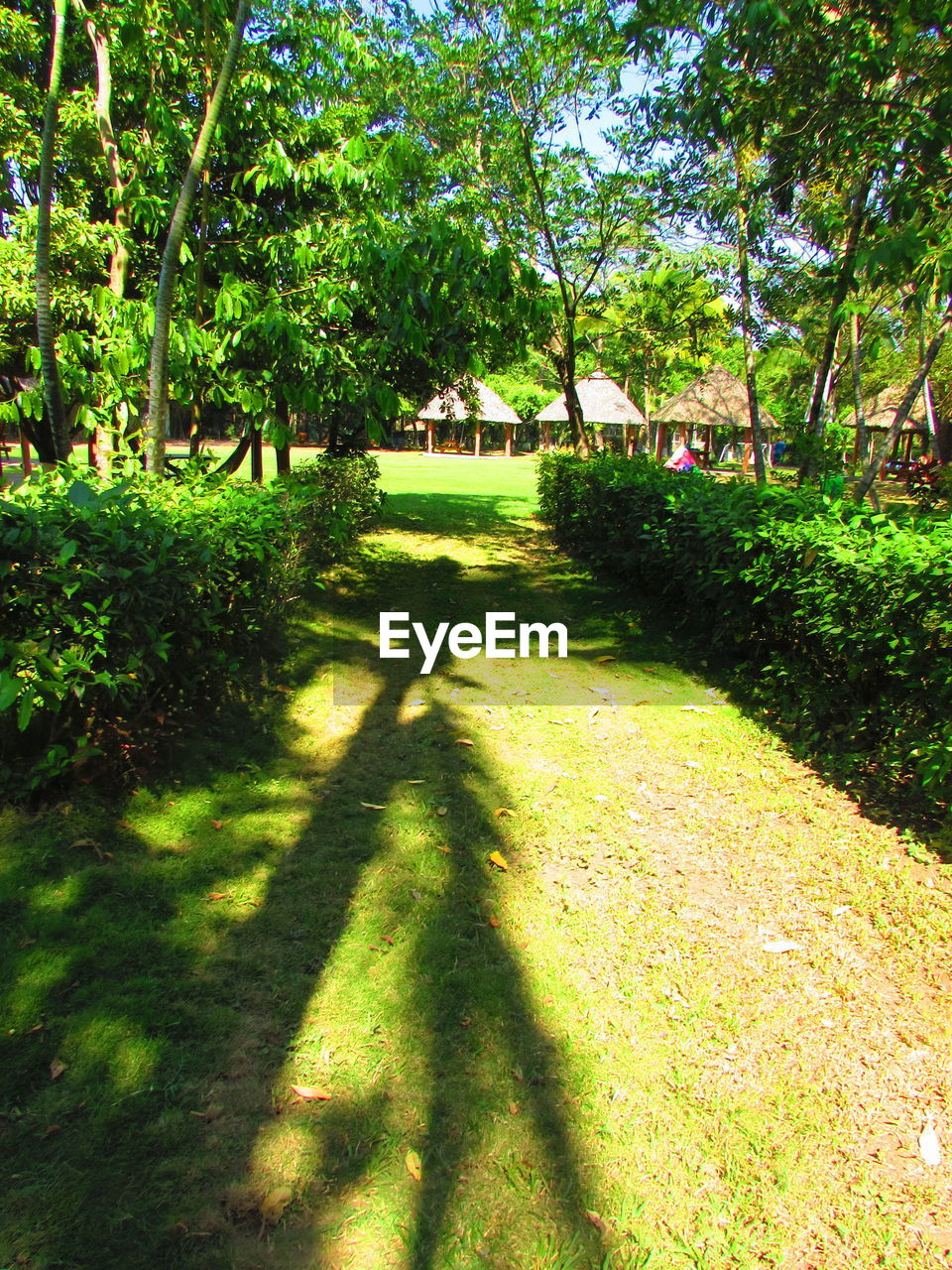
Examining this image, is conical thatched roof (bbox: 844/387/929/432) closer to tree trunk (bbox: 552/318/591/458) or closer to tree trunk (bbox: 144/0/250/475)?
tree trunk (bbox: 552/318/591/458)

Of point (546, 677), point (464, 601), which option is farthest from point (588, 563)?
point (546, 677)

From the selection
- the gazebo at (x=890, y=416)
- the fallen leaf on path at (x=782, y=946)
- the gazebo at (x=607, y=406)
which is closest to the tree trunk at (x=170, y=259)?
the fallen leaf on path at (x=782, y=946)

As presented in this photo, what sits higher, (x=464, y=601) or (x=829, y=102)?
(x=829, y=102)

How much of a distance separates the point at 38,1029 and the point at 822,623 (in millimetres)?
4083

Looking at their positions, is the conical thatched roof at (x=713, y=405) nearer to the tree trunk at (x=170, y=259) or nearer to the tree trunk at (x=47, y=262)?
the tree trunk at (x=170, y=259)

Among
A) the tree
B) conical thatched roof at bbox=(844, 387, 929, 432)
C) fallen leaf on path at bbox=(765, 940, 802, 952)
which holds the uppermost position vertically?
the tree

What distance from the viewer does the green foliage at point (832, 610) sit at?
3.71 metres

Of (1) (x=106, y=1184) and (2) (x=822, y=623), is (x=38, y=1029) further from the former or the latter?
(2) (x=822, y=623)

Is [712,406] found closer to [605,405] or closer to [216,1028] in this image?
[605,405]

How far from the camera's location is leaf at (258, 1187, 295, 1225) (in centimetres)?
204

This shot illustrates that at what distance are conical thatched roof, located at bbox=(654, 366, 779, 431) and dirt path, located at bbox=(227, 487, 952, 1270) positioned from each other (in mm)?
33437

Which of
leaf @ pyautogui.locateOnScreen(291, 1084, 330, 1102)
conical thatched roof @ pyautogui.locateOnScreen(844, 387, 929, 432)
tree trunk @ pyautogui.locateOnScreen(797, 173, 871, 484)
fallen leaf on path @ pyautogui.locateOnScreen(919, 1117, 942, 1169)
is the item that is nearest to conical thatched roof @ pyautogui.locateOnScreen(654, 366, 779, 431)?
conical thatched roof @ pyautogui.locateOnScreen(844, 387, 929, 432)

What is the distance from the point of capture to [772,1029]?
108 inches

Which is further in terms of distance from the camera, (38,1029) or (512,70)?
(512,70)
